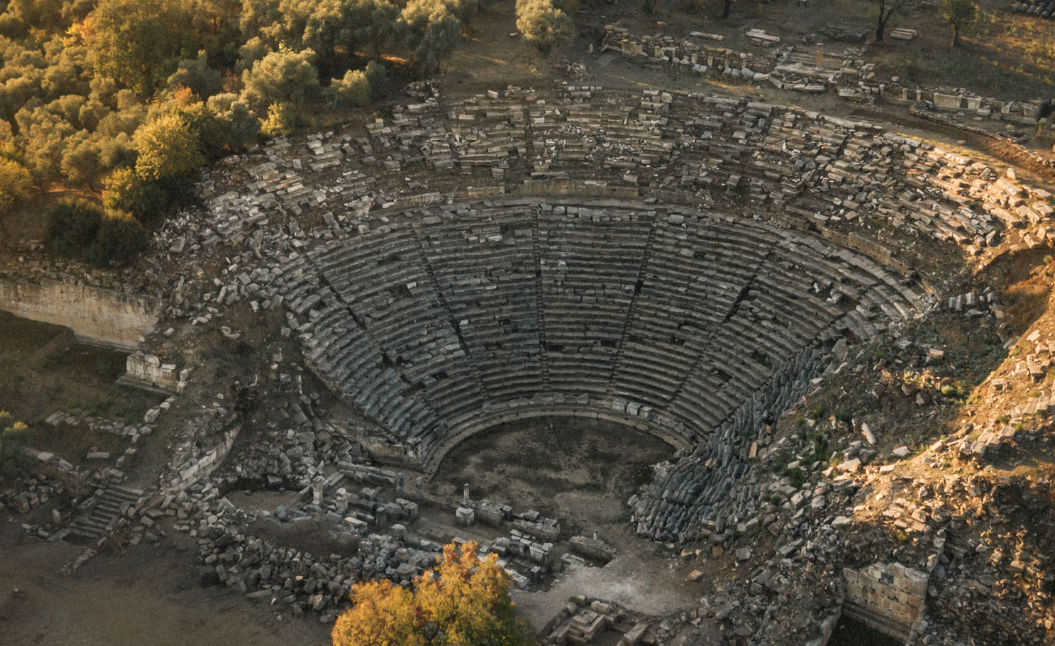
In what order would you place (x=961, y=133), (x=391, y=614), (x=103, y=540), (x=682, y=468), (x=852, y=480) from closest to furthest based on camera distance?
(x=391, y=614)
(x=852, y=480)
(x=103, y=540)
(x=682, y=468)
(x=961, y=133)

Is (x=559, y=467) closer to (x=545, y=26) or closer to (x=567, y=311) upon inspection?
(x=567, y=311)

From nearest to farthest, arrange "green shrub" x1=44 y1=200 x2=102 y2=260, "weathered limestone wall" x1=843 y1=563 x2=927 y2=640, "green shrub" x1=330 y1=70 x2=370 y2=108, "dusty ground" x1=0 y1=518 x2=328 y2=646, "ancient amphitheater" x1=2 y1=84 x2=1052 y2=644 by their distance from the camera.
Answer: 1. "weathered limestone wall" x1=843 y1=563 x2=927 y2=640
2. "dusty ground" x1=0 y1=518 x2=328 y2=646
3. "ancient amphitheater" x1=2 y1=84 x2=1052 y2=644
4. "green shrub" x1=44 y1=200 x2=102 y2=260
5. "green shrub" x1=330 y1=70 x2=370 y2=108

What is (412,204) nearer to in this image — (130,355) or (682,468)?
(130,355)

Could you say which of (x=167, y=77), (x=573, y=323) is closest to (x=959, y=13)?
(x=573, y=323)

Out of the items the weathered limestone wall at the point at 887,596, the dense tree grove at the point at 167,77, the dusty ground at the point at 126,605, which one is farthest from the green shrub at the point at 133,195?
the weathered limestone wall at the point at 887,596

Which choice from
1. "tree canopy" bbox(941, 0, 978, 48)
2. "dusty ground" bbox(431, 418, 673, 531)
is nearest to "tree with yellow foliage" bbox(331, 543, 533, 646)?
"dusty ground" bbox(431, 418, 673, 531)

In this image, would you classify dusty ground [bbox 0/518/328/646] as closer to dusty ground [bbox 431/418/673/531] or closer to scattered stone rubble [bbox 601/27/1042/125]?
dusty ground [bbox 431/418/673/531]

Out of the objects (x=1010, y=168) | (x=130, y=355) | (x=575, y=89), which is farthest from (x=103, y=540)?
(x=1010, y=168)

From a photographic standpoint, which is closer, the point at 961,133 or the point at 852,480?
the point at 852,480
